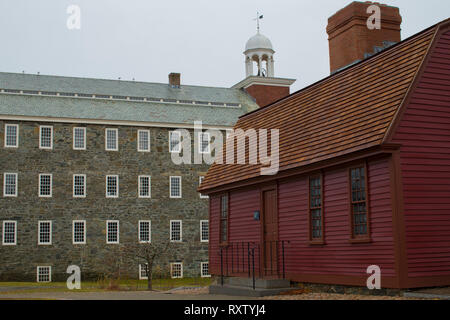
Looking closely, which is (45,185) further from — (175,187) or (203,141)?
(203,141)

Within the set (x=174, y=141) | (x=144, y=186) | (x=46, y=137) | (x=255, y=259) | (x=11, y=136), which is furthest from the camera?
(x=174, y=141)

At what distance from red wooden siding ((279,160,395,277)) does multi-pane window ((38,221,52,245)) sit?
2339 centimetres

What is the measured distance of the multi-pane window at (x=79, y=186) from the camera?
1540 inches

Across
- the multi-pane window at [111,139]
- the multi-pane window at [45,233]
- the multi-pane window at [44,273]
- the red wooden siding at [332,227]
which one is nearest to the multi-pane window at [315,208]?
the red wooden siding at [332,227]

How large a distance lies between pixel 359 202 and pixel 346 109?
2832 millimetres

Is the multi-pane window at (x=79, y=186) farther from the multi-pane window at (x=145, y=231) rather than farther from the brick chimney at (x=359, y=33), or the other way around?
the brick chimney at (x=359, y=33)

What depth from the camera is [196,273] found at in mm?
40719

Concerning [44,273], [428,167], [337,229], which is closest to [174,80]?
[44,273]

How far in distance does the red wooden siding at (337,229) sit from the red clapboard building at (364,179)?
3 cm

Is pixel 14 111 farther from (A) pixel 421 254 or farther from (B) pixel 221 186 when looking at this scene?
(A) pixel 421 254

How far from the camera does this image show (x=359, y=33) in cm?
2345
